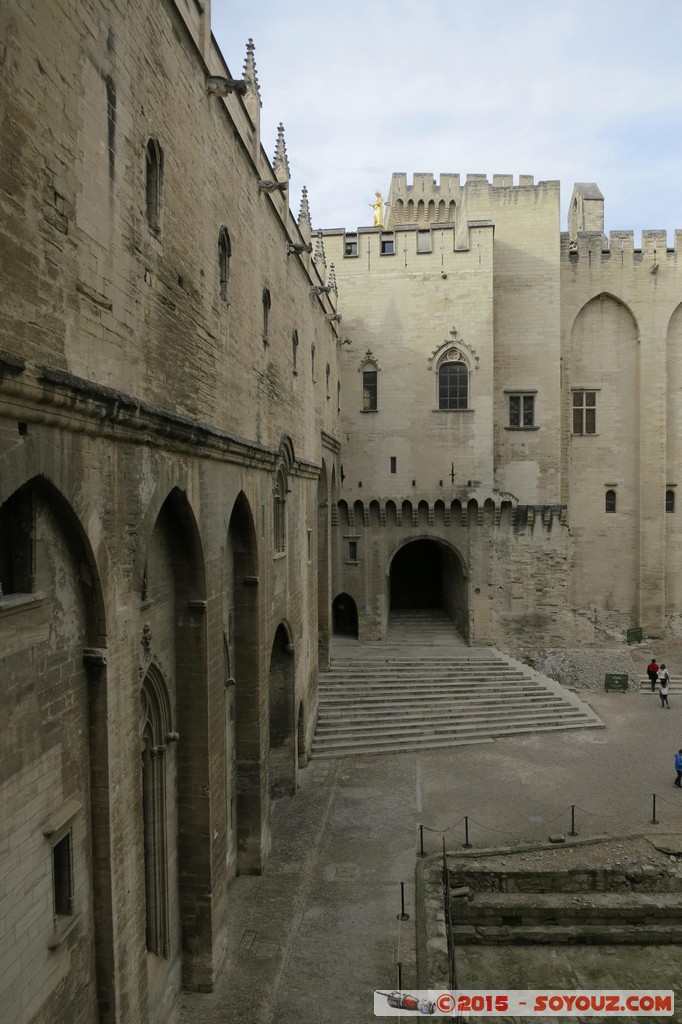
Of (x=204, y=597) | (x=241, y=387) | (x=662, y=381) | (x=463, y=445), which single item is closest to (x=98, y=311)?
(x=204, y=597)

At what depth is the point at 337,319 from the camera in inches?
975

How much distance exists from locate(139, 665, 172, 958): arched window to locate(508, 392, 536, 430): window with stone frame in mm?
20844

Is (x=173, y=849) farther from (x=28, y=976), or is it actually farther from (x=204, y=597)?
(x=28, y=976)

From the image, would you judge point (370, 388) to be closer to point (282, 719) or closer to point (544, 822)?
point (282, 719)

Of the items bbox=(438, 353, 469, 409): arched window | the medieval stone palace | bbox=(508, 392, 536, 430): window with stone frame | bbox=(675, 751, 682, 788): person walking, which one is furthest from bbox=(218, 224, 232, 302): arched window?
bbox=(508, 392, 536, 430): window with stone frame

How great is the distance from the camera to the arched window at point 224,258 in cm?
1070

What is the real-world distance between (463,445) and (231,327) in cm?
1621

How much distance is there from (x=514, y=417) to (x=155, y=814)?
21.6 metres

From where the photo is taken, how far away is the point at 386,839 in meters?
13.9

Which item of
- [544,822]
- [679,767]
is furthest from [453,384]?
[544,822]

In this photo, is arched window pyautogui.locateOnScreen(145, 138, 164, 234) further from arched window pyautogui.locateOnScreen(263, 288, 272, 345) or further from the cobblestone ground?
the cobblestone ground

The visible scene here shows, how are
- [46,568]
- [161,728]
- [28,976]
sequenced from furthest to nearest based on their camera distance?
[161,728]
[46,568]
[28,976]

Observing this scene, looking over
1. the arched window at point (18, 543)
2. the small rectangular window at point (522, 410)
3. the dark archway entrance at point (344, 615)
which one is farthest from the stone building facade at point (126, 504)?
the small rectangular window at point (522, 410)

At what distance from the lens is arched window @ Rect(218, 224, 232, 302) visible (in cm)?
1070
